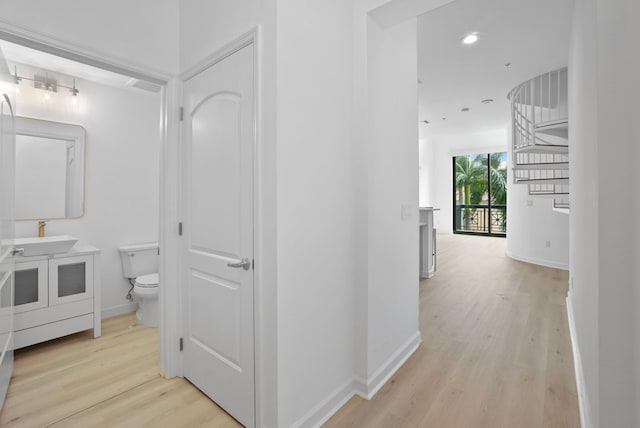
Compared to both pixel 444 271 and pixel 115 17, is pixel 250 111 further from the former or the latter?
pixel 444 271

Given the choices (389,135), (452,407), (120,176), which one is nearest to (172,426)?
(452,407)

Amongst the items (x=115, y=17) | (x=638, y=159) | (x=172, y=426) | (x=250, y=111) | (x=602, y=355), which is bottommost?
(x=172, y=426)

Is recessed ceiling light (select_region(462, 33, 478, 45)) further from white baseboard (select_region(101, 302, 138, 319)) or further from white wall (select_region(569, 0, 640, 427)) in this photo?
white baseboard (select_region(101, 302, 138, 319))

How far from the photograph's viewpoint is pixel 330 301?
1.78 meters

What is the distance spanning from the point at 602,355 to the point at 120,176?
13.3 ft

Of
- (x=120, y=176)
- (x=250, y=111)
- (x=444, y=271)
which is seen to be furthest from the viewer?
(x=444, y=271)

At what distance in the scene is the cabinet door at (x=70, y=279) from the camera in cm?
260

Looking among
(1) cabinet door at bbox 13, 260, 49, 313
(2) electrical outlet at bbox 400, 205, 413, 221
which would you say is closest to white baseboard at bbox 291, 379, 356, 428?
(2) electrical outlet at bbox 400, 205, 413, 221

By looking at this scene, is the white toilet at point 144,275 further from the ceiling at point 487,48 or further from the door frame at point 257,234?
the ceiling at point 487,48

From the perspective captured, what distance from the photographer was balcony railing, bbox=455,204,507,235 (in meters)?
9.32

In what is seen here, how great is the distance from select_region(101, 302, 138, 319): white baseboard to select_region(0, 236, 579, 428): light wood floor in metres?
0.09

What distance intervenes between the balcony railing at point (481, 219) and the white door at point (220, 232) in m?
9.48

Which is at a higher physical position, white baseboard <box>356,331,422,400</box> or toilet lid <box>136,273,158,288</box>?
toilet lid <box>136,273,158,288</box>

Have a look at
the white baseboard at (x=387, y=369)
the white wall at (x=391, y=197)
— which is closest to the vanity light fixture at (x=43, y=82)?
the white wall at (x=391, y=197)
